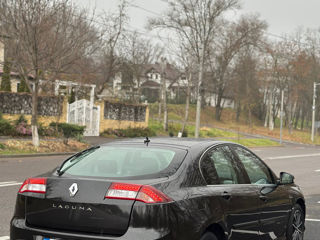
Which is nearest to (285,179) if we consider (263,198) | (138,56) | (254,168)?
(254,168)

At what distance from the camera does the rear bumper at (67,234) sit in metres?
4.00

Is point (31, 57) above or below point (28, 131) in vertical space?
above

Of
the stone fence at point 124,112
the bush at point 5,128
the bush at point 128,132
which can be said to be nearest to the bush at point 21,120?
the bush at point 5,128

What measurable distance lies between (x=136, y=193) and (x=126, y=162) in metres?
0.69

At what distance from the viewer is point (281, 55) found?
67.7 meters

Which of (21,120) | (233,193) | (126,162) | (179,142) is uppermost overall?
(179,142)

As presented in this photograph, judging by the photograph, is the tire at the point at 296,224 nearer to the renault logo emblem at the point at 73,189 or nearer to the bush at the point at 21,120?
the renault logo emblem at the point at 73,189

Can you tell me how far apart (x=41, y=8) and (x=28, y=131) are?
758cm

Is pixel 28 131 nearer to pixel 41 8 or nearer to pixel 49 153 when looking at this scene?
pixel 49 153

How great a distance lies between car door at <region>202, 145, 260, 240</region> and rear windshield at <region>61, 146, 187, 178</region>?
0.39 metres

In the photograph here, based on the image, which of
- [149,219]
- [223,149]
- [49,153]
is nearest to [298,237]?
[223,149]

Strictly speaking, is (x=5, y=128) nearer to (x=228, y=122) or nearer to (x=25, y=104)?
(x=25, y=104)

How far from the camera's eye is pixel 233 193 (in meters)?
5.01

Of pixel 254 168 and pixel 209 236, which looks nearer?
pixel 209 236
